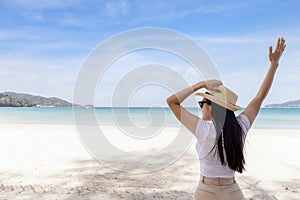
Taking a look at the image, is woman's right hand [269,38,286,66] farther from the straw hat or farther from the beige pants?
the beige pants

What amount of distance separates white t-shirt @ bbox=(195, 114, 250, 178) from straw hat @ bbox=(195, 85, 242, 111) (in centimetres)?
17

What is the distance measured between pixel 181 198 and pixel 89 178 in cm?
219

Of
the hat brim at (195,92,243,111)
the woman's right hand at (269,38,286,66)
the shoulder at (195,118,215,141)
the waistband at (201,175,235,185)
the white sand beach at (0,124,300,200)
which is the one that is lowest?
the white sand beach at (0,124,300,200)

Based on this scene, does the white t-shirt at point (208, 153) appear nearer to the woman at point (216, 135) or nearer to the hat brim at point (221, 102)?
the woman at point (216, 135)

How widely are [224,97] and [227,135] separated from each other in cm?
26

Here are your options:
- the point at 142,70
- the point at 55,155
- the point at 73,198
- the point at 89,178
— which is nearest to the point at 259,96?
the point at 142,70

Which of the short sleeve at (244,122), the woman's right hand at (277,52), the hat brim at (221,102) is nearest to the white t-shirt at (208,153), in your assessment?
the hat brim at (221,102)

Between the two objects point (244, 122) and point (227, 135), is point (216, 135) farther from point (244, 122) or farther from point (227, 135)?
point (244, 122)

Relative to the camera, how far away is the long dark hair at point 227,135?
204 cm

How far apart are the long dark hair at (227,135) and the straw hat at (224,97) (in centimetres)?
4

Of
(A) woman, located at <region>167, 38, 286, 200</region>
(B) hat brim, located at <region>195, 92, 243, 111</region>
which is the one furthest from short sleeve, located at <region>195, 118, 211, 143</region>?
(B) hat brim, located at <region>195, 92, 243, 111</region>

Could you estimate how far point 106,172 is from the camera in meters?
6.75

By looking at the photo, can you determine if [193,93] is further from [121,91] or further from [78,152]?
[78,152]

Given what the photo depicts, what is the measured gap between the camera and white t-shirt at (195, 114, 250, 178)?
6.68 feet
